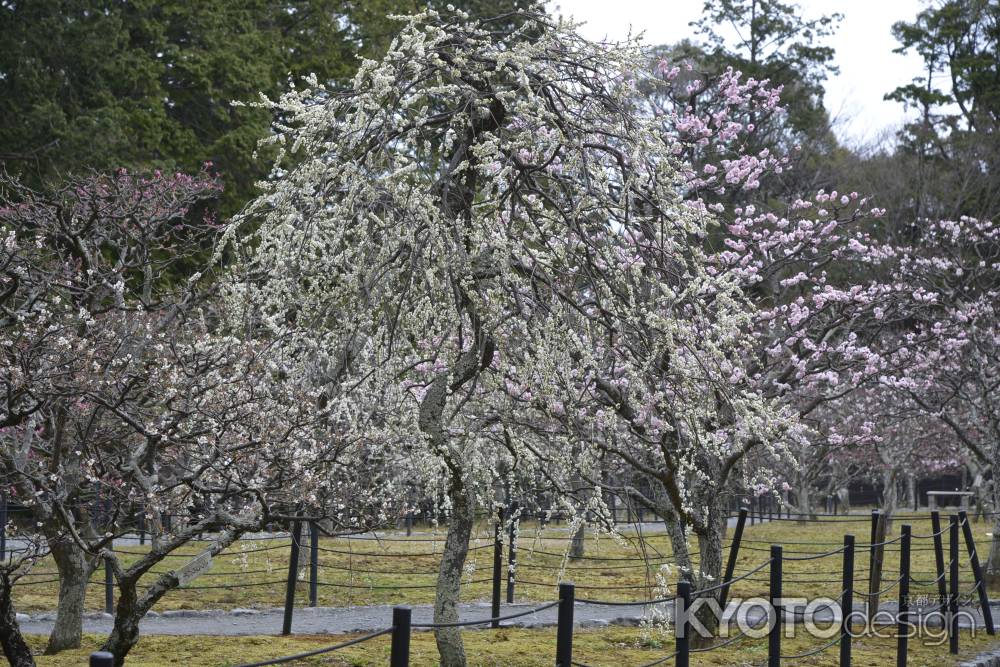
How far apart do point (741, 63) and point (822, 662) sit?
2233cm

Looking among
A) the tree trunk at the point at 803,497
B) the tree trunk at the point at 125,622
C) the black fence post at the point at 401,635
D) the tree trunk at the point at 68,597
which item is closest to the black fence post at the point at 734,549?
the tree trunk at the point at 125,622

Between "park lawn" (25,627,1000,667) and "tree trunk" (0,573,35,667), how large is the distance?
4.46 feet

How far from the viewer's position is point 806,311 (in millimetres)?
12008

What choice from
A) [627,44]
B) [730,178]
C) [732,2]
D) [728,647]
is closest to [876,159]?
[732,2]

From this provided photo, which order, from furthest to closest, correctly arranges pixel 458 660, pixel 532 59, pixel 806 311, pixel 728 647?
pixel 806 311 → pixel 728 647 → pixel 458 660 → pixel 532 59

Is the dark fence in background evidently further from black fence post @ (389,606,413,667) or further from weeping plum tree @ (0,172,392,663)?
weeping plum tree @ (0,172,392,663)

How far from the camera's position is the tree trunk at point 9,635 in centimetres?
555

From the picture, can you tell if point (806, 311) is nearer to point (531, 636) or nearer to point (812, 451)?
point (531, 636)

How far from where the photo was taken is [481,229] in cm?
601

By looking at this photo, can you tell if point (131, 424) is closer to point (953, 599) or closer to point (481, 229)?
point (481, 229)

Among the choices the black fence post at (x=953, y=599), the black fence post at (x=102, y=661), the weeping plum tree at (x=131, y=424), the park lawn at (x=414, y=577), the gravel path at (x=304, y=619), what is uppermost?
the weeping plum tree at (x=131, y=424)

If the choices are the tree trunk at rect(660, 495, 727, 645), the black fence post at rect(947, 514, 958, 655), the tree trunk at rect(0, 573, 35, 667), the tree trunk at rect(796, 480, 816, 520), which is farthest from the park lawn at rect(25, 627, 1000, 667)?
the tree trunk at rect(796, 480, 816, 520)

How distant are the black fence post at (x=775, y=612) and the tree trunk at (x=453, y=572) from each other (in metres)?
1.99

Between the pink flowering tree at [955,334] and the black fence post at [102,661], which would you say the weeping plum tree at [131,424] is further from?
the pink flowering tree at [955,334]
